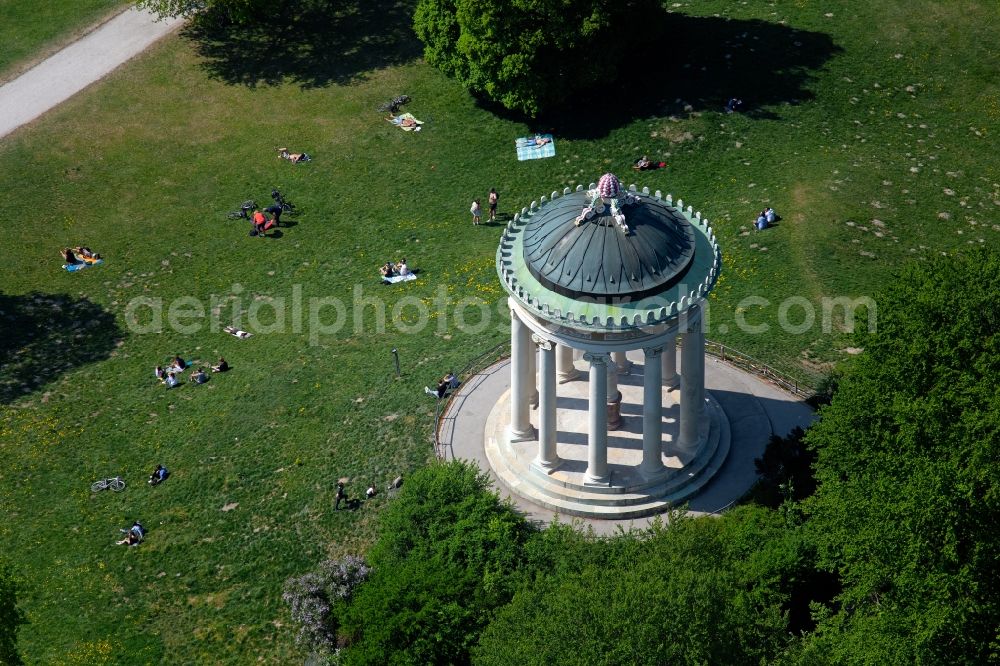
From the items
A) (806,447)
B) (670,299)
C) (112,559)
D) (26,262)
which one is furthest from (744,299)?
(26,262)

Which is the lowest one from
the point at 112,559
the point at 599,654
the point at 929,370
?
the point at 112,559

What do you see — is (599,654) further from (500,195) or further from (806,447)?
(500,195)

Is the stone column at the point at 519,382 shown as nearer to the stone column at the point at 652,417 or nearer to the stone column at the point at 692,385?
the stone column at the point at 652,417

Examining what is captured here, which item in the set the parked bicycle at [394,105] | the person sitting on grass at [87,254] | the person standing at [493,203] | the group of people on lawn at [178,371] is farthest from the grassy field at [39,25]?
the person standing at [493,203]

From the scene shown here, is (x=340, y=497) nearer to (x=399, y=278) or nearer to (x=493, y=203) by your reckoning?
(x=399, y=278)

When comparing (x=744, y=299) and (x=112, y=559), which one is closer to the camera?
(x=112, y=559)

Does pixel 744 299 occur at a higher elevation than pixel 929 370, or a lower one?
lower

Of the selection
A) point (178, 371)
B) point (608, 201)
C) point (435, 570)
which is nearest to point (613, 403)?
point (608, 201)
